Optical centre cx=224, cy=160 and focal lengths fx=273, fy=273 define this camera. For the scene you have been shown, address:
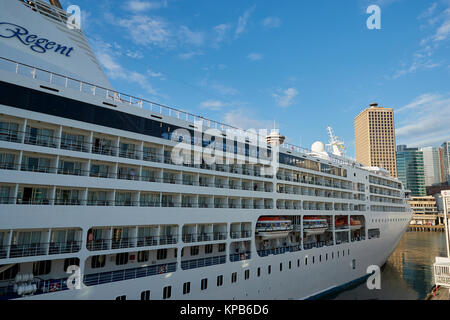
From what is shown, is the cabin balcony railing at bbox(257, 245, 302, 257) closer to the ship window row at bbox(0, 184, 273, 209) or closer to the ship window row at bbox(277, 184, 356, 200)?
the ship window row at bbox(0, 184, 273, 209)

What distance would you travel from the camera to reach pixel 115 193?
14633 millimetres

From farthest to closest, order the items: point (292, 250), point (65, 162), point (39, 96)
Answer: point (292, 250), point (65, 162), point (39, 96)

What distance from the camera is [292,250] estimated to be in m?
23.6

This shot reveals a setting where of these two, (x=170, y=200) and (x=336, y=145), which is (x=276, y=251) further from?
(x=336, y=145)

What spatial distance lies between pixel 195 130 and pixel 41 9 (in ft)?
36.9

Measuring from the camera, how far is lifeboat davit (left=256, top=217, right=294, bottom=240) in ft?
72.5

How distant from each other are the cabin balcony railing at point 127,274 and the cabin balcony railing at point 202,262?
799mm

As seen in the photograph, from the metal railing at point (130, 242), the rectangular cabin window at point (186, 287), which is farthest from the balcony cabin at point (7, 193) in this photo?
the rectangular cabin window at point (186, 287)

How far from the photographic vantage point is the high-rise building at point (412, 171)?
488 feet

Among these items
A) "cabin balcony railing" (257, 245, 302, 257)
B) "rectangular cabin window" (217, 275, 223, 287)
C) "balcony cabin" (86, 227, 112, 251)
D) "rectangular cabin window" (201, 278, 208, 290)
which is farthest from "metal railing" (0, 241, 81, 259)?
"cabin balcony railing" (257, 245, 302, 257)

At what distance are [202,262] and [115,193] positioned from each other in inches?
280

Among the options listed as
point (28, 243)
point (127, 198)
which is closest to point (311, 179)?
point (127, 198)
